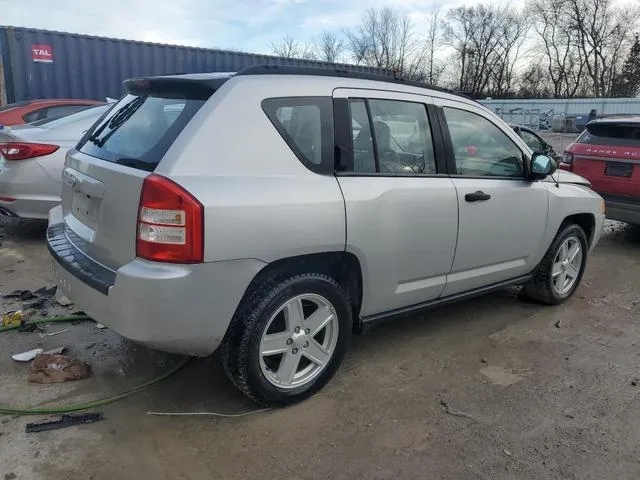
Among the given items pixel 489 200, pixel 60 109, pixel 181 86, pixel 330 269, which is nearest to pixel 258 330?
pixel 330 269

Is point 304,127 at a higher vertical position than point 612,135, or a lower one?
higher

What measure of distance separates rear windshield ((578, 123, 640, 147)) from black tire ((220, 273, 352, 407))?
210 inches

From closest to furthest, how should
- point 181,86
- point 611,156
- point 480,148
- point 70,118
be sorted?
point 181,86 → point 480,148 → point 70,118 → point 611,156

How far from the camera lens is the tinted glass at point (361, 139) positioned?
3209 mm

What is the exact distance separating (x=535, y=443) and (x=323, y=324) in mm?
1252

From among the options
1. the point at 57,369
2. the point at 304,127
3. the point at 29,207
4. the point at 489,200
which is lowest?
the point at 57,369

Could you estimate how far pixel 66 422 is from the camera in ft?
9.46

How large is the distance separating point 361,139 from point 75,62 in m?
9.76

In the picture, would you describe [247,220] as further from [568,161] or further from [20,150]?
[568,161]

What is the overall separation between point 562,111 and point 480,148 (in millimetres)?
32354

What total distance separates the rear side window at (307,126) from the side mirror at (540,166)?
1.81 m

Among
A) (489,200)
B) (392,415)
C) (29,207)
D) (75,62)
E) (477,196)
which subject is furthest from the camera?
(75,62)

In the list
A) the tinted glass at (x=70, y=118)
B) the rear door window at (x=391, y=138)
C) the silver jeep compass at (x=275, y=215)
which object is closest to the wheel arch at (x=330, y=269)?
the silver jeep compass at (x=275, y=215)

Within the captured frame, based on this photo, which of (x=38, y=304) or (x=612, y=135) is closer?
(x=38, y=304)
